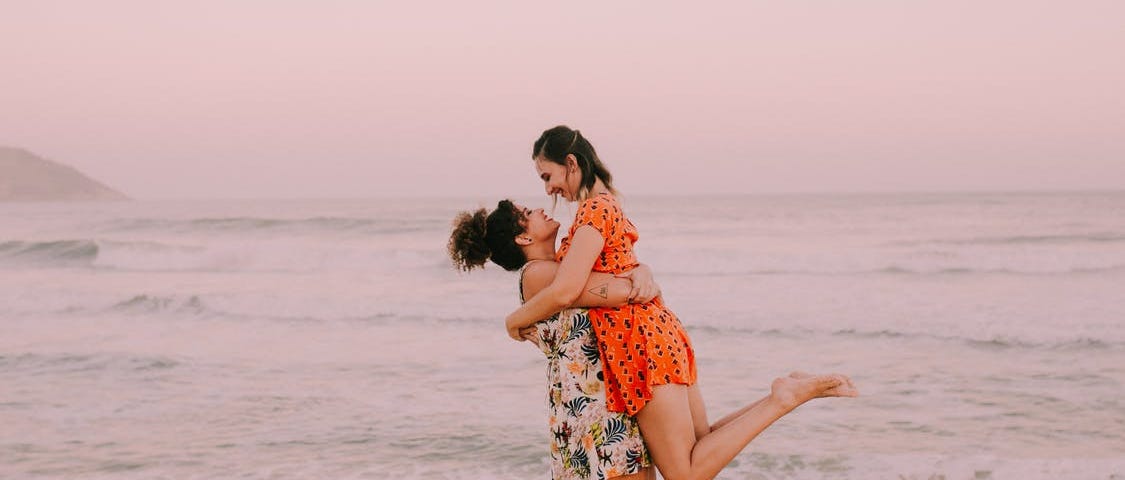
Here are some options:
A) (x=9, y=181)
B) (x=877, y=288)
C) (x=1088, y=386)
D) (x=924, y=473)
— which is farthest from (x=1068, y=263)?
(x=9, y=181)

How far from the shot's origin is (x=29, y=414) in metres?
8.39

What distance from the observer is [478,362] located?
1066 cm

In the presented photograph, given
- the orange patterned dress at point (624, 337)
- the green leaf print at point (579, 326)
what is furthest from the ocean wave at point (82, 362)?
the orange patterned dress at point (624, 337)

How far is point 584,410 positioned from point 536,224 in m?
0.74

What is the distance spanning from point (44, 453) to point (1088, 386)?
29.1 ft

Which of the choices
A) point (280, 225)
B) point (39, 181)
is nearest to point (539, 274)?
point (280, 225)

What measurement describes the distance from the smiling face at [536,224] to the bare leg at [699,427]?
28.4 inches

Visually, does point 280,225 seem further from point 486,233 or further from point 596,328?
point 596,328

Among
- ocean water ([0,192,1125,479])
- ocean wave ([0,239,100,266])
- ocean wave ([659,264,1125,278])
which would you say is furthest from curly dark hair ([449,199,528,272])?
ocean wave ([0,239,100,266])

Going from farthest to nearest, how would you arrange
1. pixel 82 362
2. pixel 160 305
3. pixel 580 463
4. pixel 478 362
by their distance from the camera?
pixel 160 305 < pixel 82 362 < pixel 478 362 < pixel 580 463

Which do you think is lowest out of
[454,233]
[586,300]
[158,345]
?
[158,345]

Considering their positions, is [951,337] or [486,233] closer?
[486,233]

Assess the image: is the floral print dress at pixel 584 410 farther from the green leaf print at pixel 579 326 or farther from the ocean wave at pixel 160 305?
the ocean wave at pixel 160 305

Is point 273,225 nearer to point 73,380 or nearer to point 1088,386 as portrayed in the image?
point 73,380
